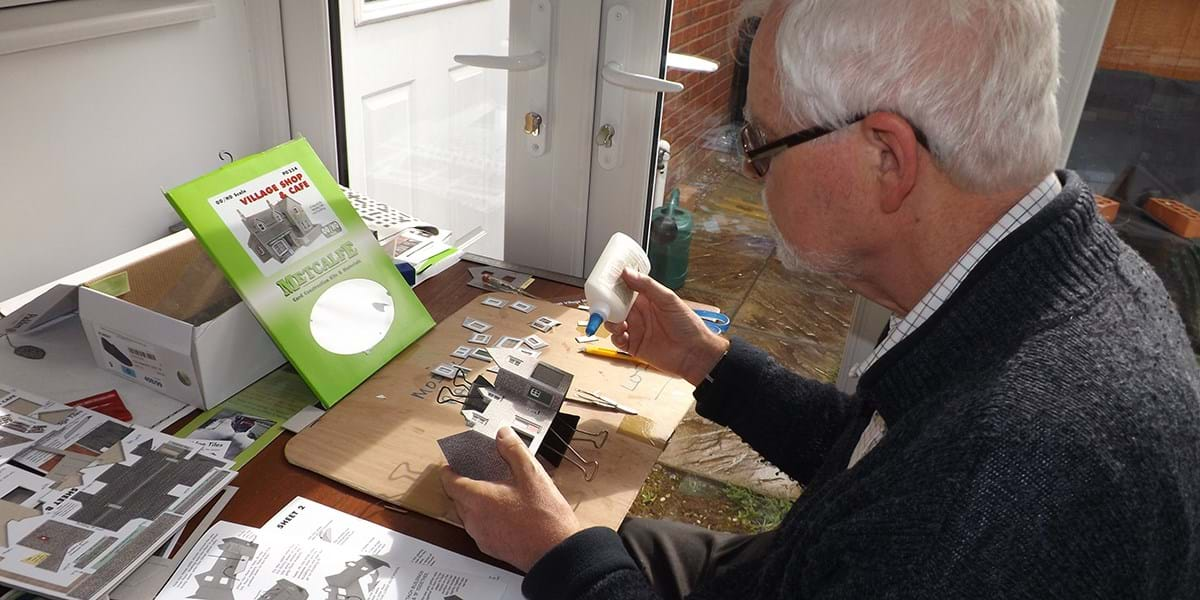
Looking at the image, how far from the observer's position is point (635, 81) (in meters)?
1.33

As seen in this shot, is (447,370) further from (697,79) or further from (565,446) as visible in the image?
(697,79)

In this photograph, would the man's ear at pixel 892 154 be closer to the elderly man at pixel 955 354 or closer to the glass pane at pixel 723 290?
the elderly man at pixel 955 354

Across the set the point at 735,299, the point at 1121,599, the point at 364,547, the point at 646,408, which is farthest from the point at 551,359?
the point at 735,299

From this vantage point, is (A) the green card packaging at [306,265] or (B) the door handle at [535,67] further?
(B) the door handle at [535,67]

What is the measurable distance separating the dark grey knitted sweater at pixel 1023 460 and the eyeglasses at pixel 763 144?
0.66ft

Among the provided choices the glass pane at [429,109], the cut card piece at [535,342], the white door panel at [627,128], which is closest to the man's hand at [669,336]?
the cut card piece at [535,342]

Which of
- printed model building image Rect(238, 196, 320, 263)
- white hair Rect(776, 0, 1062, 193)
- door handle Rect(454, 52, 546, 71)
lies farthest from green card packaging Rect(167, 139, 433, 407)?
white hair Rect(776, 0, 1062, 193)

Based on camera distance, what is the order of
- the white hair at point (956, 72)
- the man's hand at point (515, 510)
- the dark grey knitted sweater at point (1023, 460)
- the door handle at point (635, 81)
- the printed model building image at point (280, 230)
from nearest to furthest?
the dark grey knitted sweater at point (1023, 460), the white hair at point (956, 72), the man's hand at point (515, 510), the printed model building image at point (280, 230), the door handle at point (635, 81)

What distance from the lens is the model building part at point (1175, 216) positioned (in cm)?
154

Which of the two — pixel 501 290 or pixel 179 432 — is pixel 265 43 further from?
pixel 179 432

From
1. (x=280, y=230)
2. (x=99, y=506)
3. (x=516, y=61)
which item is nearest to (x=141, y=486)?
(x=99, y=506)

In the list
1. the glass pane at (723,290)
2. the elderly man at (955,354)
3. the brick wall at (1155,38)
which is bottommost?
the glass pane at (723,290)

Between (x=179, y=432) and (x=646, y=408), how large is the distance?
591 millimetres

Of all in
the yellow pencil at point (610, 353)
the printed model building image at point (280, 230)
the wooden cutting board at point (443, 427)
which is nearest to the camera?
the wooden cutting board at point (443, 427)
